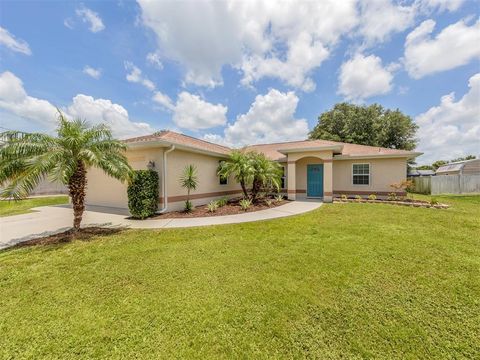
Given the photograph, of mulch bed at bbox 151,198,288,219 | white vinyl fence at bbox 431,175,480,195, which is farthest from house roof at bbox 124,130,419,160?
white vinyl fence at bbox 431,175,480,195

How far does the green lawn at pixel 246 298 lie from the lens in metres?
2.52

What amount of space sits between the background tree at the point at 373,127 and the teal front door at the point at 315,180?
51.9 ft

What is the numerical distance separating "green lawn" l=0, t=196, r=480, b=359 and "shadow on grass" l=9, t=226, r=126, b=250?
0.60 meters

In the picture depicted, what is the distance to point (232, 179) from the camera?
1540 centimetres

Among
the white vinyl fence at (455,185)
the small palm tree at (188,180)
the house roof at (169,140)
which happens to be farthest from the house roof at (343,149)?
the white vinyl fence at (455,185)

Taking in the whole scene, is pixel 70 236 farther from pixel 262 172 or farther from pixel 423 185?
pixel 423 185

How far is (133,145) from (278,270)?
898 cm

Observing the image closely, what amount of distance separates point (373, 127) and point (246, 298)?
30.9 metres

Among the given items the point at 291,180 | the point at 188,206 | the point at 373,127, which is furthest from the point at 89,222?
the point at 373,127

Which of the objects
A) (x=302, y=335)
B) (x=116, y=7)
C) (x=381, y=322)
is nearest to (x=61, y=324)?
(x=302, y=335)

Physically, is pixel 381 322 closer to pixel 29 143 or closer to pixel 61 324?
pixel 61 324

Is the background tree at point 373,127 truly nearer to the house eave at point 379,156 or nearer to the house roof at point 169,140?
the house eave at point 379,156

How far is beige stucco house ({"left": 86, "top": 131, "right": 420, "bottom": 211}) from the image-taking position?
10.0 m

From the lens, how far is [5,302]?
136 inches
